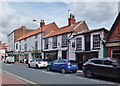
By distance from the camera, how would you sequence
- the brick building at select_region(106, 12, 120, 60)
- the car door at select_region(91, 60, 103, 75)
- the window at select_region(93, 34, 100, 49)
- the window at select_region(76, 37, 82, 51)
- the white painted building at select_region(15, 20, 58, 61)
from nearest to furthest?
the car door at select_region(91, 60, 103, 75) < the brick building at select_region(106, 12, 120, 60) < the window at select_region(93, 34, 100, 49) < the window at select_region(76, 37, 82, 51) < the white painted building at select_region(15, 20, 58, 61)

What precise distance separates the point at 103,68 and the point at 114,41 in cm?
936

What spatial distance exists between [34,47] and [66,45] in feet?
55.7

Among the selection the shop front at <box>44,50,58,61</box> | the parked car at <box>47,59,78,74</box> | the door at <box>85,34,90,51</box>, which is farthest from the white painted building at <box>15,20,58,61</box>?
the parked car at <box>47,59,78,74</box>

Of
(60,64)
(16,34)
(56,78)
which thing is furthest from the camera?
(16,34)

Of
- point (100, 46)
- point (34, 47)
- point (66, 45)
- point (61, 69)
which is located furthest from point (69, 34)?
point (34, 47)

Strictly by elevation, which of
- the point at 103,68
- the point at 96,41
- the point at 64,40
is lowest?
the point at 103,68

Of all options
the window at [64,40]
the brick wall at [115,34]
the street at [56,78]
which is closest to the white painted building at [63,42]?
the window at [64,40]

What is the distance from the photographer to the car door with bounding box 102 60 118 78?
1569 centimetres

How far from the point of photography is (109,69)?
1619cm

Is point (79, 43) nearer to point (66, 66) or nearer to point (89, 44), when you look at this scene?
point (89, 44)

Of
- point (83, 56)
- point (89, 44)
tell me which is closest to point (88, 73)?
point (89, 44)

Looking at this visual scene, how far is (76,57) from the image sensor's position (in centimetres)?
3250

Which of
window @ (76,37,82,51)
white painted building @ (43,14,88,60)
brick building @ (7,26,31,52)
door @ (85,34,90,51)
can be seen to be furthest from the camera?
brick building @ (7,26,31,52)

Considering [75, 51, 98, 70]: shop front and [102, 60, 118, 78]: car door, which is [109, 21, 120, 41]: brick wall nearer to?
[75, 51, 98, 70]: shop front
